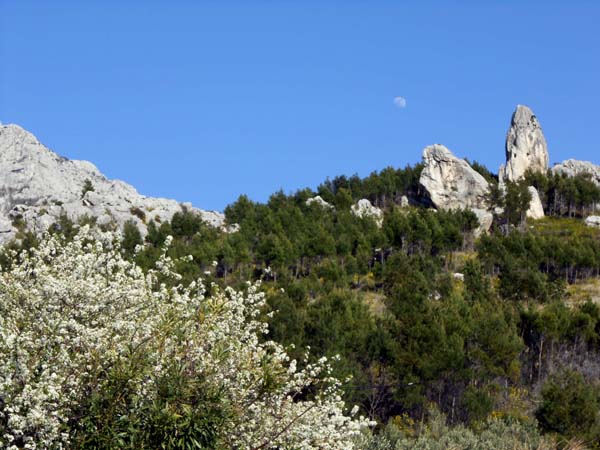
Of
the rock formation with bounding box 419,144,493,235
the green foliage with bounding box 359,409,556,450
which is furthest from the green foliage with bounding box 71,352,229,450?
the rock formation with bounding box 419,144,493,235

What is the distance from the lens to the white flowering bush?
12719 millimetres

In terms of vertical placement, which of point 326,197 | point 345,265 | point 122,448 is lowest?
point 122,448

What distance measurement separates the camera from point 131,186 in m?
130

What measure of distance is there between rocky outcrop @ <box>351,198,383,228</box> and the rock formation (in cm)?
1222

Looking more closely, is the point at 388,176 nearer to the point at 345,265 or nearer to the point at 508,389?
the point at 345,265

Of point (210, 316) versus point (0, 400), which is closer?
point (0, 400)

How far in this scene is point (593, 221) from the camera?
361 feet

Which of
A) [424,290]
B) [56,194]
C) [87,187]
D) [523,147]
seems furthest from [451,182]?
[56,194]

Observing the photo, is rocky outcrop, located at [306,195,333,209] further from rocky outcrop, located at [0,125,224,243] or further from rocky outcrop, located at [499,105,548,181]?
rocky outcrop, located at [499,105,548,181]

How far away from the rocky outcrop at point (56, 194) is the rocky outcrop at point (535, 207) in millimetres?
45096

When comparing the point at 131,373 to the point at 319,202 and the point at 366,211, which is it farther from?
the point at 319,202

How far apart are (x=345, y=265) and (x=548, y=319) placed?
2755 centimetres

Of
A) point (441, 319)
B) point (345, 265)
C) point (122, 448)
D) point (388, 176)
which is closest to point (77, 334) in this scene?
point (122, 448)

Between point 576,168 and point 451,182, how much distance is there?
84.3 ft
